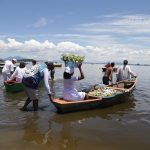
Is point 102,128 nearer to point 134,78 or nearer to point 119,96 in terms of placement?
point 119,96

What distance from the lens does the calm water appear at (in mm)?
7961

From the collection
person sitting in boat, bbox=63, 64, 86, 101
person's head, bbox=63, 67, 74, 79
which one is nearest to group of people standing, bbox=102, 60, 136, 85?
person sitting in boat, bbox=63, 64, 86, 101

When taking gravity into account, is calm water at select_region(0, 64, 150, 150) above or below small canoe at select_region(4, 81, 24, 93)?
below

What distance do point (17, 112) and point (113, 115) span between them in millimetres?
3707

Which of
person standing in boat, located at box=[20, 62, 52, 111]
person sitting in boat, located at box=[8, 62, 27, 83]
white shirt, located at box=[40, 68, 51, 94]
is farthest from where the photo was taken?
person sitting in boat, located at box=[8, 62, 27, 83]

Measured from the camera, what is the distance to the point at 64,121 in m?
10.5

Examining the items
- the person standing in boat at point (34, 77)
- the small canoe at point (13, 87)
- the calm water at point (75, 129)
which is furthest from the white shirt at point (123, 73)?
the person standing in boat at point (34, 77)

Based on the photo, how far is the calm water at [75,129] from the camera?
796 cm

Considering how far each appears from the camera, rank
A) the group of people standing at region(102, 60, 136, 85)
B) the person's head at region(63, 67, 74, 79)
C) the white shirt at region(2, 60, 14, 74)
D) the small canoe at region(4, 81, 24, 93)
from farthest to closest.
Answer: the white shirt at region(2, 60, 14, 74) → the group of people standing at region(102, 60, 136, 85) → the small canoe at region(4, 81, 24, 93) → the person's head at region(63, 67, 74, 79)

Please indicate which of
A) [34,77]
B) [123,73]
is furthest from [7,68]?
[34,77]

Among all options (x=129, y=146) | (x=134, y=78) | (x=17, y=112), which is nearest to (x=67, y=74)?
(x=17, y=112)

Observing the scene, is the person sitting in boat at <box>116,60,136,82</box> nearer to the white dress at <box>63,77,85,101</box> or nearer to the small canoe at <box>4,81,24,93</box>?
the small canoe at <box>4,81,24,93</box>

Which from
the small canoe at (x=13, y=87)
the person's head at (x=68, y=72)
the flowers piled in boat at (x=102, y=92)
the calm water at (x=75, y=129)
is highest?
the person's head at (x=68, y=72)

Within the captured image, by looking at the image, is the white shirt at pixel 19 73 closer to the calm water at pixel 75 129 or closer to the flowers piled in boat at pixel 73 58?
the calm water at pixel 75 129
